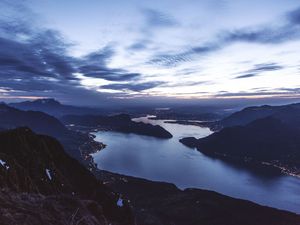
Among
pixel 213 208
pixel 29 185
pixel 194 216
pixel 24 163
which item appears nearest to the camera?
pixel 29 185

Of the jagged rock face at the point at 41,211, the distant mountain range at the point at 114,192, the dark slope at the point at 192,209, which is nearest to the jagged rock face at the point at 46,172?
the distant mountain range at the point at 114,192

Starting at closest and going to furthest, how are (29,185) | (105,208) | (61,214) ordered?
(61,214) → (29,185) → (105,208)

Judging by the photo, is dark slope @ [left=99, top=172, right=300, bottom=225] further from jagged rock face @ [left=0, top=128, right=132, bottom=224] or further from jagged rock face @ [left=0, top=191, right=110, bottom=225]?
jagged rock face @ [left=0, top=191, right=110, bottom=225]

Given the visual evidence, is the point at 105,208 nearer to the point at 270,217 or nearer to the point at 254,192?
the point at 270,217

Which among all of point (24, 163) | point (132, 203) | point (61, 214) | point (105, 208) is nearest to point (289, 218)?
point (132, 203)

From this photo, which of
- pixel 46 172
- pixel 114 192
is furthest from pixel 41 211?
pixel 114 192

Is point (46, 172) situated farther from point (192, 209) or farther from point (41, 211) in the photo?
point (41, 211)
